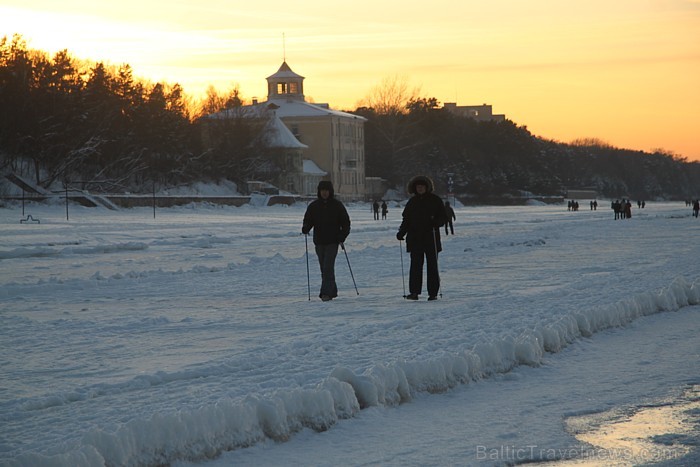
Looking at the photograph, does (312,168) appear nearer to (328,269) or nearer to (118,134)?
(118,134)

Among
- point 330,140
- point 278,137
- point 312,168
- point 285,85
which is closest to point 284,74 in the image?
point 285,85

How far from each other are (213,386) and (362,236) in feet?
99.6

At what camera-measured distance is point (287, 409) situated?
22.2ft

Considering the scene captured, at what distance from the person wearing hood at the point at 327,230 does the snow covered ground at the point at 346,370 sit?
34cm

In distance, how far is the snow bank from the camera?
579 centimetres

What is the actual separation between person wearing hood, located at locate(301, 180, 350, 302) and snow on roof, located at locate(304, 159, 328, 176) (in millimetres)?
95675

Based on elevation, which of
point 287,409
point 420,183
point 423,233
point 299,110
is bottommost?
point 287,409

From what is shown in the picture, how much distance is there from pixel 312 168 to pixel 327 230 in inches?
4010

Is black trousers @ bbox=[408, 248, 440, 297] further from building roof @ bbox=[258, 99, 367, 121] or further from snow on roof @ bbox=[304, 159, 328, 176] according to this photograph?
building roof @ bbox=[258, 99, 367, 121]

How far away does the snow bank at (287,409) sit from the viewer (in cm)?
579

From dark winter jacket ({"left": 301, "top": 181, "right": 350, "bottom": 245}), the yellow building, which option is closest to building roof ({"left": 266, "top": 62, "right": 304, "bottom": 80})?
the yellow building

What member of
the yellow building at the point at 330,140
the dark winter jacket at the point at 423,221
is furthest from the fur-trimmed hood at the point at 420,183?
the yellow building at the point at 330,140

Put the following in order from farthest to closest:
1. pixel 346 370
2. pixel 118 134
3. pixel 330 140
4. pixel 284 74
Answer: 1. pixel 284 74
2. pixel 330 140
3. pixel 118 134
4. pixel 346 370

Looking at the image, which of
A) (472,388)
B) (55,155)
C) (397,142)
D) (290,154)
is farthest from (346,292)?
(397,142)
